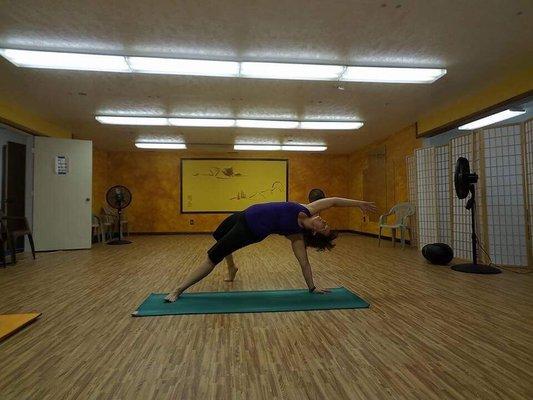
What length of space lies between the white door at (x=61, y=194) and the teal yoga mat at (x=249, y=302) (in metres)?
3.96

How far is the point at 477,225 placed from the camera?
4.64m

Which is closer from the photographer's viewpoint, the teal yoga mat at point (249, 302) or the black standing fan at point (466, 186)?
the teal yoga mat at point (249, 302)

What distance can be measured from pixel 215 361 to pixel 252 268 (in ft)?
8.98

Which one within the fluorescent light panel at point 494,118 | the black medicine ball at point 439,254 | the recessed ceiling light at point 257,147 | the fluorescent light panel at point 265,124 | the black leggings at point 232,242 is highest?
the fluorescent light panel at point 265,124

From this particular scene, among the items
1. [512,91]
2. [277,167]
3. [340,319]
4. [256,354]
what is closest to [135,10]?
[256,354]

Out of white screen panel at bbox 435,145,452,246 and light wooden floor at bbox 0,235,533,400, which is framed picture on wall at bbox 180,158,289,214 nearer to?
white screen panel at bbox 435,145,452,246

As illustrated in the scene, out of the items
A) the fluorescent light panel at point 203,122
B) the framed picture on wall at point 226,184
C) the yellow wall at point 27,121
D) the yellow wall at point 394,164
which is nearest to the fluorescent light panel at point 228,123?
the fluorescent light panel at point 203,122

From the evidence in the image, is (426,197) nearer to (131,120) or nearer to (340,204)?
(340,204)

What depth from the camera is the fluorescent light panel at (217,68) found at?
11.2 feet

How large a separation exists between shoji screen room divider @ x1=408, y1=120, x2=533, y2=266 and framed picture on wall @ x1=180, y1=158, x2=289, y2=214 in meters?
5.25

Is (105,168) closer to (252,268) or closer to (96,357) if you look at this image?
(252,268)

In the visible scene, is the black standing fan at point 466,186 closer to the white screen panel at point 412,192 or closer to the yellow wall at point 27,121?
the white screen panel at point 412,192

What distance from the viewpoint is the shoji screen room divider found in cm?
410

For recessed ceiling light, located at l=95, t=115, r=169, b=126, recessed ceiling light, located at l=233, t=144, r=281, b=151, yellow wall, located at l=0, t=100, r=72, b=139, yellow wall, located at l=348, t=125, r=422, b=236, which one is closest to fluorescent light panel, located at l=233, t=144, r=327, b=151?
recessed ceiling light, located at l=233, t=144, r=281, b=151
